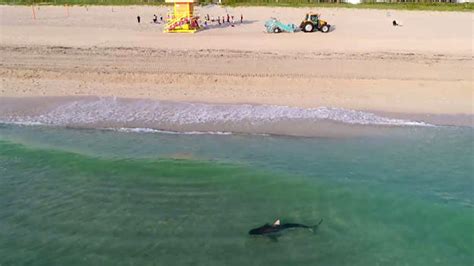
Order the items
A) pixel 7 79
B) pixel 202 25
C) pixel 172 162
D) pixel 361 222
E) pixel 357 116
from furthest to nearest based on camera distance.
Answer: pixel 202 25 < pixel 7 79 < pixel 357 116 < pixel 172 162 < pixel 361 222

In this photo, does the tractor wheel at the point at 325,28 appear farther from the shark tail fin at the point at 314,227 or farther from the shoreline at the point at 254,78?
the shark tail fin at the point at 314,227

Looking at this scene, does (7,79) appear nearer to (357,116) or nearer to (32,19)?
(357,116)

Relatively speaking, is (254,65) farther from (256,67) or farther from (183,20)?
(183,20)

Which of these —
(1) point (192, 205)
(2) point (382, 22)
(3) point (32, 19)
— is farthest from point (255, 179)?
(3) point (32, 19)

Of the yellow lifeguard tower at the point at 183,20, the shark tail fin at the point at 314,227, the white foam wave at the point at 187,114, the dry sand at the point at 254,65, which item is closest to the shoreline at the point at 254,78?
the dry sand at the point at 254,65

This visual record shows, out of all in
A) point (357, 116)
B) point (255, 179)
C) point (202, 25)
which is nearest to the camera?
point (255, 179)

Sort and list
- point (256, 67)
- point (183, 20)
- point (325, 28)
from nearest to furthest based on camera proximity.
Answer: point (256, 67) < point (325, 28) < point (183, 20)

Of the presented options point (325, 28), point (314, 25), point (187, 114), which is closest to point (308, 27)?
point (314, 25)
